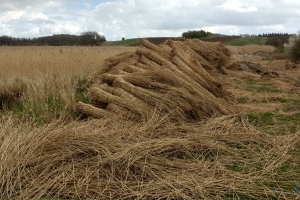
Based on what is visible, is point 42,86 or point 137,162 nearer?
point 137,162

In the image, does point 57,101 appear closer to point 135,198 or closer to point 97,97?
point 97,97

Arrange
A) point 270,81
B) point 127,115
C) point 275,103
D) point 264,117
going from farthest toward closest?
point 270,81 < point 275,103 < point 264,117 < point 127,115

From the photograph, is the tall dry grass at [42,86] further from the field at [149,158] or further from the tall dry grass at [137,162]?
the tall dry grass at [137,162]

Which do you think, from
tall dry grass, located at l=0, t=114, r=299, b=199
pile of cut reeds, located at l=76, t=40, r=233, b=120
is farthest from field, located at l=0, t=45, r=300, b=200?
pile of cut reeds, located at l=76, t=40, r=233, b=120

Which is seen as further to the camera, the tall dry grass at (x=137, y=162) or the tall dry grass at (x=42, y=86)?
the tall dry grass at (x=42, y=86)

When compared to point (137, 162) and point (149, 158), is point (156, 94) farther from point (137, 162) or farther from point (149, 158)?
point (137, 162)

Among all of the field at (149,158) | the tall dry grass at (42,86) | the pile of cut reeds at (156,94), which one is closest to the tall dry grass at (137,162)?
the field at (149,158)

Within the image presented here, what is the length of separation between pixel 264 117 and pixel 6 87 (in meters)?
5.34

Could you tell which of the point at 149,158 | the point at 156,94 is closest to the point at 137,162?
the point at 149,158

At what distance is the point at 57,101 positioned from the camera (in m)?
6.65


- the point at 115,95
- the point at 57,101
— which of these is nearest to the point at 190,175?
the point at 115,95

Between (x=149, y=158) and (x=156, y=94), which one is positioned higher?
(x=156, y=94)

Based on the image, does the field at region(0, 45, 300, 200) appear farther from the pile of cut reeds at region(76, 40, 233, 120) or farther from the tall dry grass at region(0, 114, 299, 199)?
the pile of cut reeds at region(76, 40, 233, 120)

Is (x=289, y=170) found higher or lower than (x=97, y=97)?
lower
